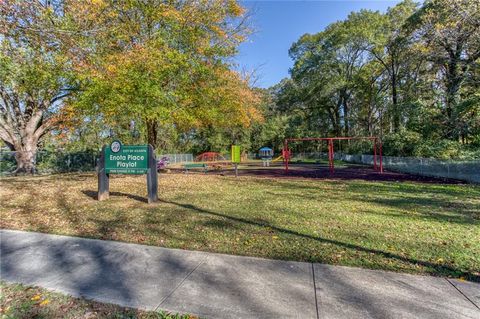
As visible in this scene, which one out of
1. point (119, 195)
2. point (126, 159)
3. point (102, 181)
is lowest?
point (119, 195)

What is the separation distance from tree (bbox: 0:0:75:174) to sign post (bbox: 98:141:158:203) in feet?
10.2

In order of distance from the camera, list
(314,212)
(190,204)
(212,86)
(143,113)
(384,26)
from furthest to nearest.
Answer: (384,26), (212,86), (143,113), (190,204), (314,212)

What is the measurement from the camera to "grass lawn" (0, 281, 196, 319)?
2.39 meters

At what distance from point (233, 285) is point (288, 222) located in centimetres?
263

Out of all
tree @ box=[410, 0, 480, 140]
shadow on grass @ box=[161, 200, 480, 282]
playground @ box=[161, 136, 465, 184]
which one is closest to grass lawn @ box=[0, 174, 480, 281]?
shadow on grass @ box=[161, 200, 480, 282]

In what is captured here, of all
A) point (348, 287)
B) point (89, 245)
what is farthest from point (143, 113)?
point (348, 287)

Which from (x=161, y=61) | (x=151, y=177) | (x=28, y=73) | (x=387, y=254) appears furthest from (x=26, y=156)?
(x=387, y=254)

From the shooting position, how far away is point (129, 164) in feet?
23.7

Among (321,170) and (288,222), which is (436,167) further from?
(288,222)

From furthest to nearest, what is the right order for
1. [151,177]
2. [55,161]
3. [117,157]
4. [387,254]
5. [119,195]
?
[55,161] < [119,195] < [117,157] < [151,177] < [387,254]

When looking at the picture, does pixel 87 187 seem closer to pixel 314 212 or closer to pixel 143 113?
pixel 143 113

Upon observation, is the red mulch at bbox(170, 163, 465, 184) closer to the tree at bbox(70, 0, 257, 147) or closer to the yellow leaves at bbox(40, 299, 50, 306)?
the tree at bbox(70, 0, 257, 147)

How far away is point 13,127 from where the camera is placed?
51.5 feet

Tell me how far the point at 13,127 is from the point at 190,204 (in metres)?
15.2
